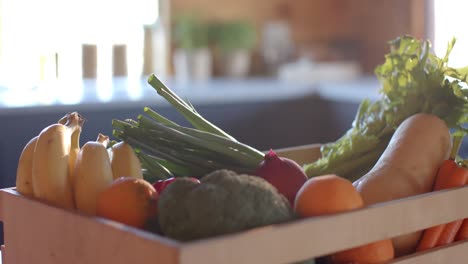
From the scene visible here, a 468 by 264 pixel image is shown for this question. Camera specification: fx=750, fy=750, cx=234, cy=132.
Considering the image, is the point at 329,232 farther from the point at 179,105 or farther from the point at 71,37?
the point at 71,37

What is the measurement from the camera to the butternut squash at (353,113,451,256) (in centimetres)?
96

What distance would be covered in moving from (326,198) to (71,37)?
3.43 meters

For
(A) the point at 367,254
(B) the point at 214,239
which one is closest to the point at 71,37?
(A) the point at 367,254

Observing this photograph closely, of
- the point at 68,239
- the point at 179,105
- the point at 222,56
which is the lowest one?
the point at 222,56

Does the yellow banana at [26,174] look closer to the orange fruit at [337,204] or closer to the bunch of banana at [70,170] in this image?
the bunch of banana at [70,170]

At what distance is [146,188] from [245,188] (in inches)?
5.0

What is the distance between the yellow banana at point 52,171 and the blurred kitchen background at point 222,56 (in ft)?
5.20

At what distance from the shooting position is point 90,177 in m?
0.89

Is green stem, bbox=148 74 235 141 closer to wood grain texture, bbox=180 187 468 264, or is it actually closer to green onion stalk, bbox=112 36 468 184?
green onion stalk, bbox=112 36 468 184

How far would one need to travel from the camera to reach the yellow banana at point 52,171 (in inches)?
35.4

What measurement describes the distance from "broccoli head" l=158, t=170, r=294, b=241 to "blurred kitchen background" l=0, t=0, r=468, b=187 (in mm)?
1764

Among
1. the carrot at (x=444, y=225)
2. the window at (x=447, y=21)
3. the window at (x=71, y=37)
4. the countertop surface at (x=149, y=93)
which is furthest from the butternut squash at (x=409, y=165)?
the window at (x=447, y=21)

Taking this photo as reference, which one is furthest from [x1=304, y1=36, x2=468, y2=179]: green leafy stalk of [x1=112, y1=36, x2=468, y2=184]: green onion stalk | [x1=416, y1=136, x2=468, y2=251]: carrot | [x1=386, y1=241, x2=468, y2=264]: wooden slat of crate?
[x1=386, y1=241, x2=468, y2=264]: wooden slat of crate

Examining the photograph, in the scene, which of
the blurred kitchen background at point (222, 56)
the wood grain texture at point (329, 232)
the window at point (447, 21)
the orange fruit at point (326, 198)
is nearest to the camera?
the wood grain texture at point (329, 232)
